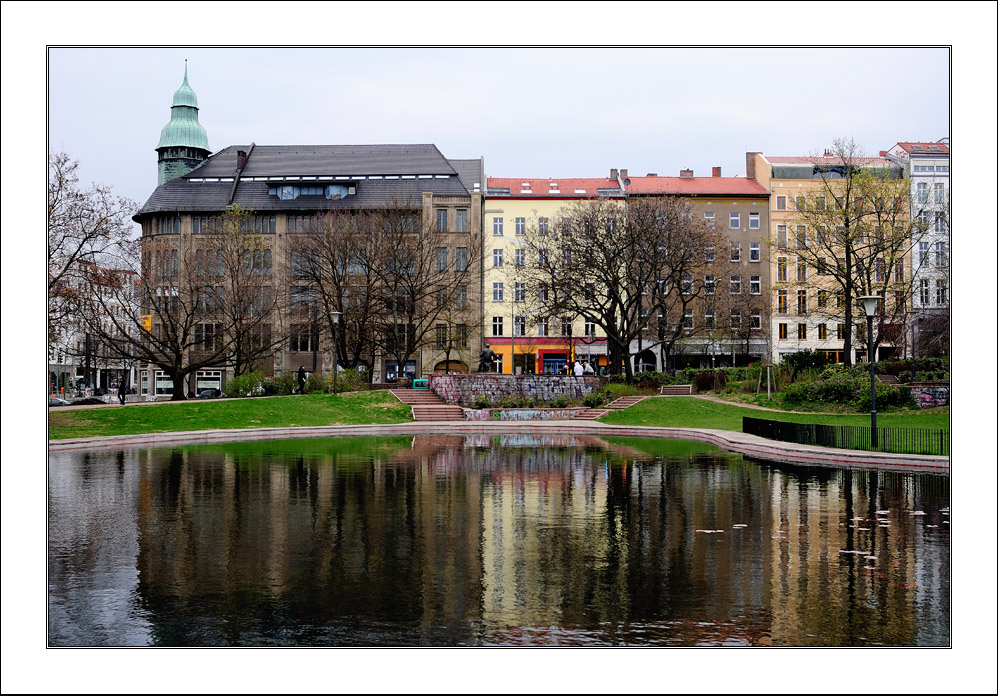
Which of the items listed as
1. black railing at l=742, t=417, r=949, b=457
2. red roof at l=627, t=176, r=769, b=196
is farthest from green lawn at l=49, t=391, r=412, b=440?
red roof at l=627, t=176, r=769, b=196

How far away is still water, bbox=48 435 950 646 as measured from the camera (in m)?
7.86

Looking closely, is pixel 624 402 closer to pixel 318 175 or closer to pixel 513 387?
pixel 513 387

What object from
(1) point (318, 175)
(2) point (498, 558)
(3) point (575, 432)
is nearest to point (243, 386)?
(3) point (575, 432)

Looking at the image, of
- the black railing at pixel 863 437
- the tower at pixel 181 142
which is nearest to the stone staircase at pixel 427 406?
the black railing at pixel 863 437

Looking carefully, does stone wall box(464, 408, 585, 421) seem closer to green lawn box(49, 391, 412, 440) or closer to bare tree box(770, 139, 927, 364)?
green lawn box(49, 391, 412, 440)

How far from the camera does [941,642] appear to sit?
24.6 feet

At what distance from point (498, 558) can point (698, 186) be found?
229ft

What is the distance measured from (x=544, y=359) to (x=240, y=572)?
2482 inches

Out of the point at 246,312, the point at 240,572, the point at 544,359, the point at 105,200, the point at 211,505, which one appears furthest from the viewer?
the point at 544,359

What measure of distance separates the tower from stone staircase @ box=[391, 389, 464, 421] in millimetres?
43345

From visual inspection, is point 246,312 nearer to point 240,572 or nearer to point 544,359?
point 544,359

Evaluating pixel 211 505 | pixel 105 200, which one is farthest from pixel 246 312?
pixel 211 505

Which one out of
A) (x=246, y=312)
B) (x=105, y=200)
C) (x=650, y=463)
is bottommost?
(x=650, y=463)

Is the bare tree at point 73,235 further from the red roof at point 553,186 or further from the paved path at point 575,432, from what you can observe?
the red roof at point 553,186
